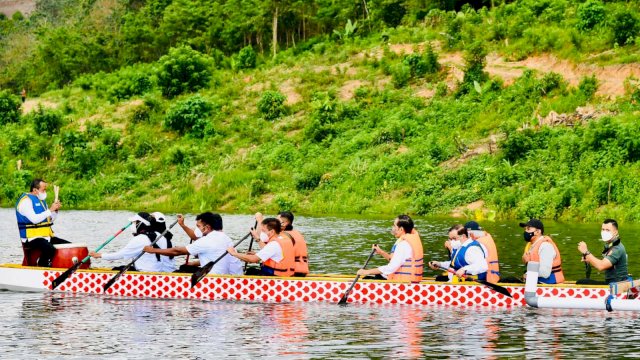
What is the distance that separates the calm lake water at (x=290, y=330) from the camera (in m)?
17.7

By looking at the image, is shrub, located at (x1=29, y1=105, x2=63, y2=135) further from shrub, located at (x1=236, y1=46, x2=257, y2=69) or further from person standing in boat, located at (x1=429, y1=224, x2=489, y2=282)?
person standing in boat, located at (x1=429, y1=224, x2=489, y2=282)

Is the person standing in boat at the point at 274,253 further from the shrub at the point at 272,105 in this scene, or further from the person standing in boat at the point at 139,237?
the shrub at the point at 272,105

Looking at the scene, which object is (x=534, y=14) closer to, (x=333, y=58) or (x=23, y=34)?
(x=333, y=58)

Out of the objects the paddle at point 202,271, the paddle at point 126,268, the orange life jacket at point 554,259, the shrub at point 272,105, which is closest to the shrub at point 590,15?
the shrub at point 272,105

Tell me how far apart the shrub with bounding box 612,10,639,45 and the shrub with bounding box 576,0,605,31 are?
5.45ft

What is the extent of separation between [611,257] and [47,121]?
56205 mm

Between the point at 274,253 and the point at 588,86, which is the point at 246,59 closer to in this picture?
the point at 588,86

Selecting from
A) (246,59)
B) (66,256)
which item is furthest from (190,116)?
(66,256)

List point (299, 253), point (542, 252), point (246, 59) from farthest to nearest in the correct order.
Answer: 1. point (246, 59)
2. point (299, 253)
3. point (542, 252)

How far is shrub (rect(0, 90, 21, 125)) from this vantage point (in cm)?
7662

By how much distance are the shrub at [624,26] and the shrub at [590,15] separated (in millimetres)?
1660

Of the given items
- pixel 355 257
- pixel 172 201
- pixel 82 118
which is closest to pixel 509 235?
pixel 355 257

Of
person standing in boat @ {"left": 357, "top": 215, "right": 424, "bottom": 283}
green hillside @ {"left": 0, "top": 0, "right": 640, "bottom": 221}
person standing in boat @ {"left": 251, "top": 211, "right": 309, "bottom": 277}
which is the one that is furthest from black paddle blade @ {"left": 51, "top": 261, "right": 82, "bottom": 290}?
green hillside @ {"left": 0, "top": 0, "right": 640, "bottom": 221}

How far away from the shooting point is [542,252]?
70.0 ft
